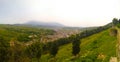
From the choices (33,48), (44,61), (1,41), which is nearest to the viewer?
(1,41)

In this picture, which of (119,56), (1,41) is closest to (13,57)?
(1,41)

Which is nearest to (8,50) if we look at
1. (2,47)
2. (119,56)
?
(2,47)

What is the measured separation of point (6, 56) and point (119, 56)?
139 ft

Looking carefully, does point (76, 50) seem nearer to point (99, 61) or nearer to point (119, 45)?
point (99, 61)

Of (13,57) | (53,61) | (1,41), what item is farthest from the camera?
(53,61)

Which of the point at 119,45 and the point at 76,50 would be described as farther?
the point at 76,50

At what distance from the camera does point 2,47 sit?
224 feet

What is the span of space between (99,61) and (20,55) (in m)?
43.6

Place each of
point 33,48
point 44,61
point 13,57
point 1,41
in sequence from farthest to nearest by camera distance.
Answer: point 44,61 → point 33,48 → point 1,41 → point 13,57

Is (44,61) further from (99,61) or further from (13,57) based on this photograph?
(13,57)

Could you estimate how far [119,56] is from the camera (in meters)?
33.6

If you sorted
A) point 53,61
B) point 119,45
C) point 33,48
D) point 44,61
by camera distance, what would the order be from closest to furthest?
1. point 119,45
2. point 33,48
3. point 53,61
4. point 44,61

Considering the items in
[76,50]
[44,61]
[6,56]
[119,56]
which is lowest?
[44,61]

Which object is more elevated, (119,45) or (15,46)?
(119,45)
